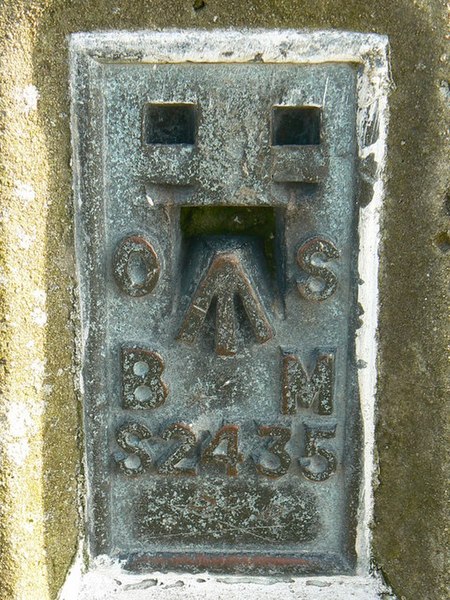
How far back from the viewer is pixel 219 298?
46.2 inches

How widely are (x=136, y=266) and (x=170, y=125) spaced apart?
Result: 10.4 inches

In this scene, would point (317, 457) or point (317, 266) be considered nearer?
point (317, 266)

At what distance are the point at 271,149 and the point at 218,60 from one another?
6.8 inches

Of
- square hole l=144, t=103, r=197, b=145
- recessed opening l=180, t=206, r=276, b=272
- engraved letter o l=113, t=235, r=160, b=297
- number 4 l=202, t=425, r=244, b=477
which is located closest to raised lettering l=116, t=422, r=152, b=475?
number 4 l=202, t=425, r=244, b=477

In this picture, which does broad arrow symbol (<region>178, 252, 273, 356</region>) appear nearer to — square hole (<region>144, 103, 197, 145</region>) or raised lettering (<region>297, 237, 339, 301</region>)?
raised lettering (<region>297, 237, 339, 301</region>)

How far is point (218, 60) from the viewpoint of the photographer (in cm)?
110

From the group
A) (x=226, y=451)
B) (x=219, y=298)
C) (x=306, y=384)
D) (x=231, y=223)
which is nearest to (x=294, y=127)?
(x=231, y=223)

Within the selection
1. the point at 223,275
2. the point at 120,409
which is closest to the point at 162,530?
the point at 120,409

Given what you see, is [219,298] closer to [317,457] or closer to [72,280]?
[72,280]

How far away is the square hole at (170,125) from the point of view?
1.16 metres

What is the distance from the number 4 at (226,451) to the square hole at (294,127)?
55 cm

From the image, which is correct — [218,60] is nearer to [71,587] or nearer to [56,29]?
[56,29]

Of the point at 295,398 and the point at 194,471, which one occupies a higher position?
the point at 295,398

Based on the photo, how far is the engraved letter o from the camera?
1.16 metres
